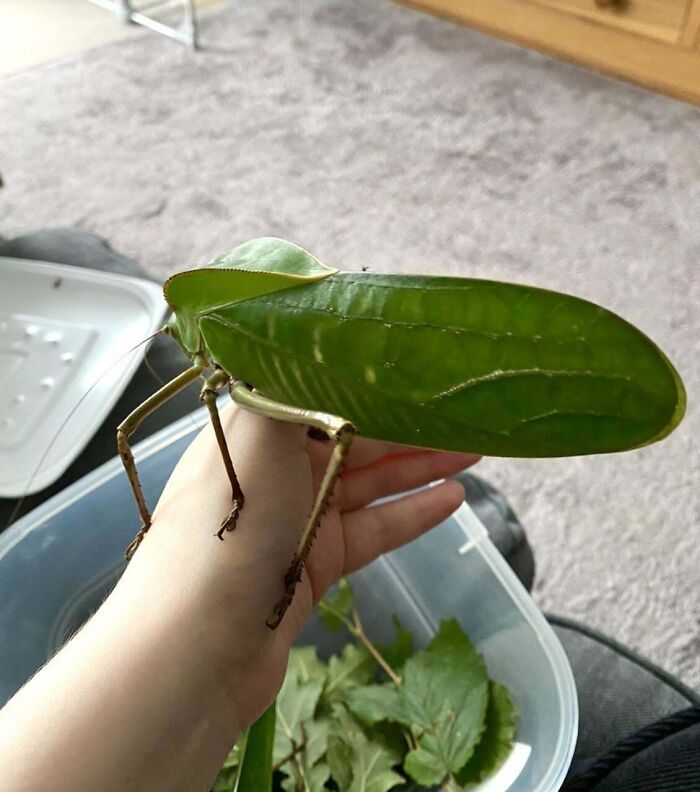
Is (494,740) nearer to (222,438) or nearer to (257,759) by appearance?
(257,759)

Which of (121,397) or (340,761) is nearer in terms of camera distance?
(340,761)

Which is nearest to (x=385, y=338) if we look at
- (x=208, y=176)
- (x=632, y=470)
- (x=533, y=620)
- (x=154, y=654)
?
(x=154, y=654)

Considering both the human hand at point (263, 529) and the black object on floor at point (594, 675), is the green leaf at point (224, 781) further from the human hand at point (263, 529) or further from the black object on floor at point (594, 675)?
the black object on floor at point (594, 675)

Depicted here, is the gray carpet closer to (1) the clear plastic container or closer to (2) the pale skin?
(1) the clear plastic container

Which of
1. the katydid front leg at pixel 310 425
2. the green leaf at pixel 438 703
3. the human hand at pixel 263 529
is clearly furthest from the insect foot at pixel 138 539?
the green leaf at pixel 438 703

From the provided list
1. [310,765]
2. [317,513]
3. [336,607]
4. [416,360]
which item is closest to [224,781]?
[310,765]
